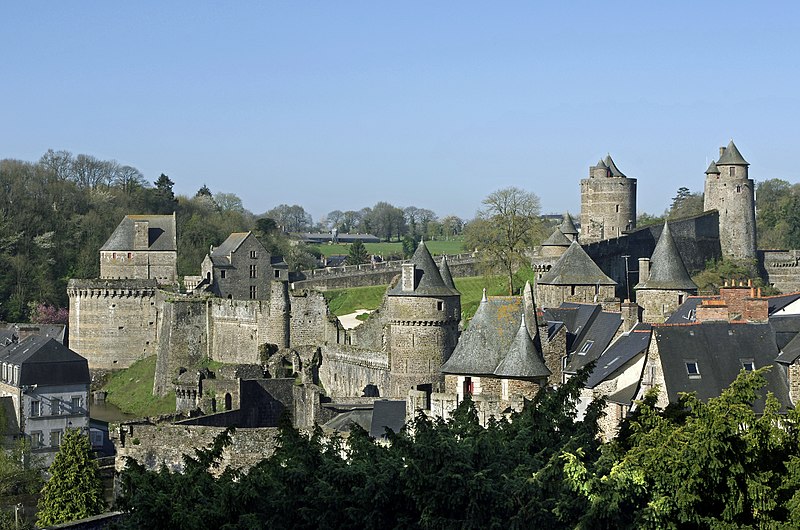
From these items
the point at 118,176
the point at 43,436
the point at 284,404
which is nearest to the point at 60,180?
the point at 118,176

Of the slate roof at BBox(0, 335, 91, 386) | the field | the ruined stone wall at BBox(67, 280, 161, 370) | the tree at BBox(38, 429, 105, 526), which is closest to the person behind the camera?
the tree at BBox(38, 429, 105, 526)

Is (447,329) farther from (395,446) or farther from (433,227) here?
(433,227)

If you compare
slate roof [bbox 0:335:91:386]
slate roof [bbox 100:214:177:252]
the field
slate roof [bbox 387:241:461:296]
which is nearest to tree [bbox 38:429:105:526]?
slate roof [bbox 387:241:461:296]

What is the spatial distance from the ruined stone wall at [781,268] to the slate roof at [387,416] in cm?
3886

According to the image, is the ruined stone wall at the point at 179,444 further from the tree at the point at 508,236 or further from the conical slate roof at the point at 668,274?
the tree at the point at 508,236

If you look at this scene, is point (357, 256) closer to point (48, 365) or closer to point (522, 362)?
point (48, 365)

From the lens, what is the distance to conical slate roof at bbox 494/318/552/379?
2948 cm

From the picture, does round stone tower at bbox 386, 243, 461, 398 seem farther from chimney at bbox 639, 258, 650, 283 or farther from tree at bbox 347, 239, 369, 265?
tree at bbox 347, 239, 369, 265

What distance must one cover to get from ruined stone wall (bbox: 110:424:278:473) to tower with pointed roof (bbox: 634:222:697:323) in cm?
1687

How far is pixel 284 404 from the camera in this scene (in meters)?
38.5

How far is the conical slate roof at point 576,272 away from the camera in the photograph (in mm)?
46188

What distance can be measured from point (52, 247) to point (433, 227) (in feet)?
204

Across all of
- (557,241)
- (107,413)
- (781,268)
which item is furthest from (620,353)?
(781,268)

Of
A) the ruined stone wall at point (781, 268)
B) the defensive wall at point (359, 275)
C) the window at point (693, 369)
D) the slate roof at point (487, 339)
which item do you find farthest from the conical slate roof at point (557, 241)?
the window at point (693, 369)
